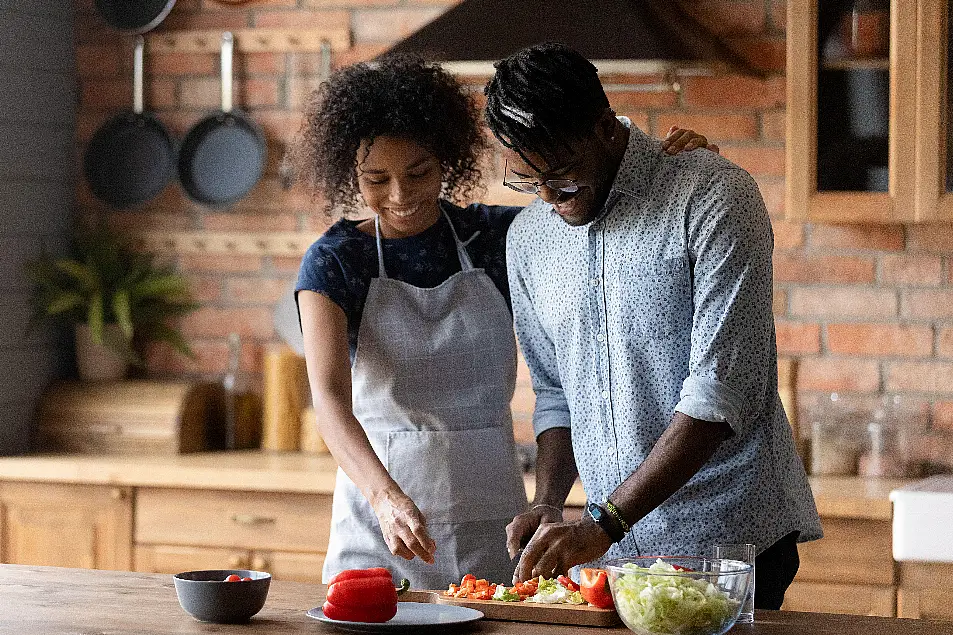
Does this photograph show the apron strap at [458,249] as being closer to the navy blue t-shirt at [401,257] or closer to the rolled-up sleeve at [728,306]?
the navy blue t-shirt at [401,257]

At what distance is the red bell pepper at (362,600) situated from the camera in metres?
1.56

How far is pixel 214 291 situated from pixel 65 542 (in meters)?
0.87

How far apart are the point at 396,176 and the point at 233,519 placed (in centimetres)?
138

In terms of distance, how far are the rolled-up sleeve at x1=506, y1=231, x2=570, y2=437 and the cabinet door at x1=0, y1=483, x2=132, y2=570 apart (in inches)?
61.3

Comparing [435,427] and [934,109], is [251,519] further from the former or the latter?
[934,109]

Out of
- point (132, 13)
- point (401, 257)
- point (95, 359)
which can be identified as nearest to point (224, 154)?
point (132, 13)

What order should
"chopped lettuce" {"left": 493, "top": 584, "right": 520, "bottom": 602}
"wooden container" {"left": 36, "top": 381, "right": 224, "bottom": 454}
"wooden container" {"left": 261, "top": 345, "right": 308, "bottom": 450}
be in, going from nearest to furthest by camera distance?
"chopped lettuce" {"left": 493, "top": 584, "right": 520, "bottom": 602} < "wooden container" {"left": 36, "top": 381, "right": 224, "bottom": 454} < "wooden container" {"left": 261, "top": 345, "right": 308, "bottom": 450}

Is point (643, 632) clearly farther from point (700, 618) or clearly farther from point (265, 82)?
point (265, 82)

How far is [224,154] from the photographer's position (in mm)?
3709

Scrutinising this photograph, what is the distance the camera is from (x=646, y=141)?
1.86 m

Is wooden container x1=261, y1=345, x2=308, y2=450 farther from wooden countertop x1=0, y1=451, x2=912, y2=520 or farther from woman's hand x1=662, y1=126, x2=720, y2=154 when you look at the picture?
woman's hand x1=662, y1=126, x2=720, y2=154

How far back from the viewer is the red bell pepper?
156cm

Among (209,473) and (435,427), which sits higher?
(435,427)

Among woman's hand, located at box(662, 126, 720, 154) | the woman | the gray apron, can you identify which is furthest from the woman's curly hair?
woman's hand, located at box(662, 126, 720, 154)
